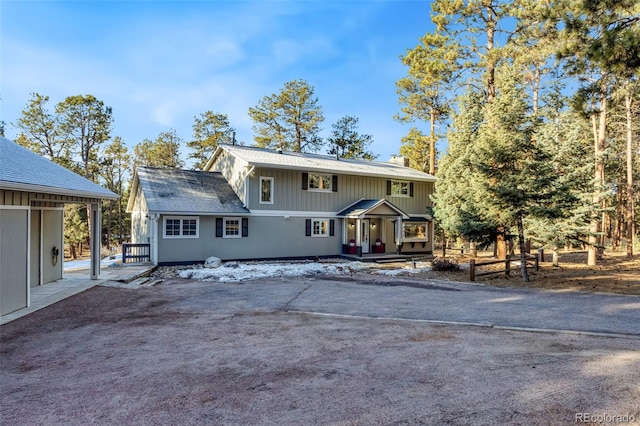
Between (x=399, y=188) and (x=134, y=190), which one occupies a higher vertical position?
(x=399, y=188)

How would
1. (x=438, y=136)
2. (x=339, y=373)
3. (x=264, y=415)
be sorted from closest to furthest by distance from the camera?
(x=264, y=415)
(x=339, y=373)
(x=438, y=136)

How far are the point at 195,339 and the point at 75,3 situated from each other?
9169 millimetres

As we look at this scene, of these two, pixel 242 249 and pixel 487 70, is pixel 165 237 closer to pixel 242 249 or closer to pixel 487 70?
pixel 242 249

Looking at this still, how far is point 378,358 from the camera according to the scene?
4.86 meters

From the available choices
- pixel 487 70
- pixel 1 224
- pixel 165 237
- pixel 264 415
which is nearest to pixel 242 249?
pixel 165 237

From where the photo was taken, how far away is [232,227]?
57.0 ft

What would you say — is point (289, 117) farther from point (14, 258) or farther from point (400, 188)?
point (14, 258)

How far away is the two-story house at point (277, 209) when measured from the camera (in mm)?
16344

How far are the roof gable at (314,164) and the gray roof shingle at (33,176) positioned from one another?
7.86 meters

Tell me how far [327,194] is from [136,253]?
32.3 feet

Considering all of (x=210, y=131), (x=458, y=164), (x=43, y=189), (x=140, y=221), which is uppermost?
(x=210, y=131)

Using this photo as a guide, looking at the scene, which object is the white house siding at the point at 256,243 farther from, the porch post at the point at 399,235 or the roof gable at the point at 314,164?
the porch post at the point at 399,235

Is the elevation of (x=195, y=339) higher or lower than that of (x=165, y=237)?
lower

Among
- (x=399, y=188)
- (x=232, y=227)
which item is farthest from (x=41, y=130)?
(x=399, y=188)
